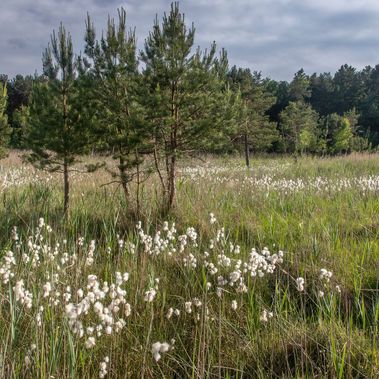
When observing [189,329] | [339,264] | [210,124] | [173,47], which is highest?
[173,47]

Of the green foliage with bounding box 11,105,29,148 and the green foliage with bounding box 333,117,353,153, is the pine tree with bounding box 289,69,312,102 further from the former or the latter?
the green foliage with bounding box 11,105,29,148

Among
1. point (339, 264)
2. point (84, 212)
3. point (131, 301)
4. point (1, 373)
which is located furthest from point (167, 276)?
point (84, 212)

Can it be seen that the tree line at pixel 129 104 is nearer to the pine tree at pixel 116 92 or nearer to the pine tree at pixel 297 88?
the pine tree at pixel 116 92

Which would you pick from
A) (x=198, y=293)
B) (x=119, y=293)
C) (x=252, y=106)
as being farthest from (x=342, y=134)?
(x=119, y=293)

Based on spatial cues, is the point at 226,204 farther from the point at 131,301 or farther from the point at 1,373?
the point at 1,373

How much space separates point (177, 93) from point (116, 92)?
1033mm

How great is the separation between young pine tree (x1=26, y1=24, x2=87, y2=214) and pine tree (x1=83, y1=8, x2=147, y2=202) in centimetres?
29

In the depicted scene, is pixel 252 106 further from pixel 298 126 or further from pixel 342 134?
pixel 342 134

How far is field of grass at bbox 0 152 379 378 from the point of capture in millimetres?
2266

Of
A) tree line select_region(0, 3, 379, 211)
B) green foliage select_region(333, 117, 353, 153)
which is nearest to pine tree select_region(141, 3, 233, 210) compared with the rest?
tree line select_region(0, 3, 379, 211)

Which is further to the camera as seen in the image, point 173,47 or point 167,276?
point 173,47

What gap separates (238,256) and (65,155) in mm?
3656

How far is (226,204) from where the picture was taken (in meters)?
7.03

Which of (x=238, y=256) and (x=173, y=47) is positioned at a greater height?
(x=173, y=47)
